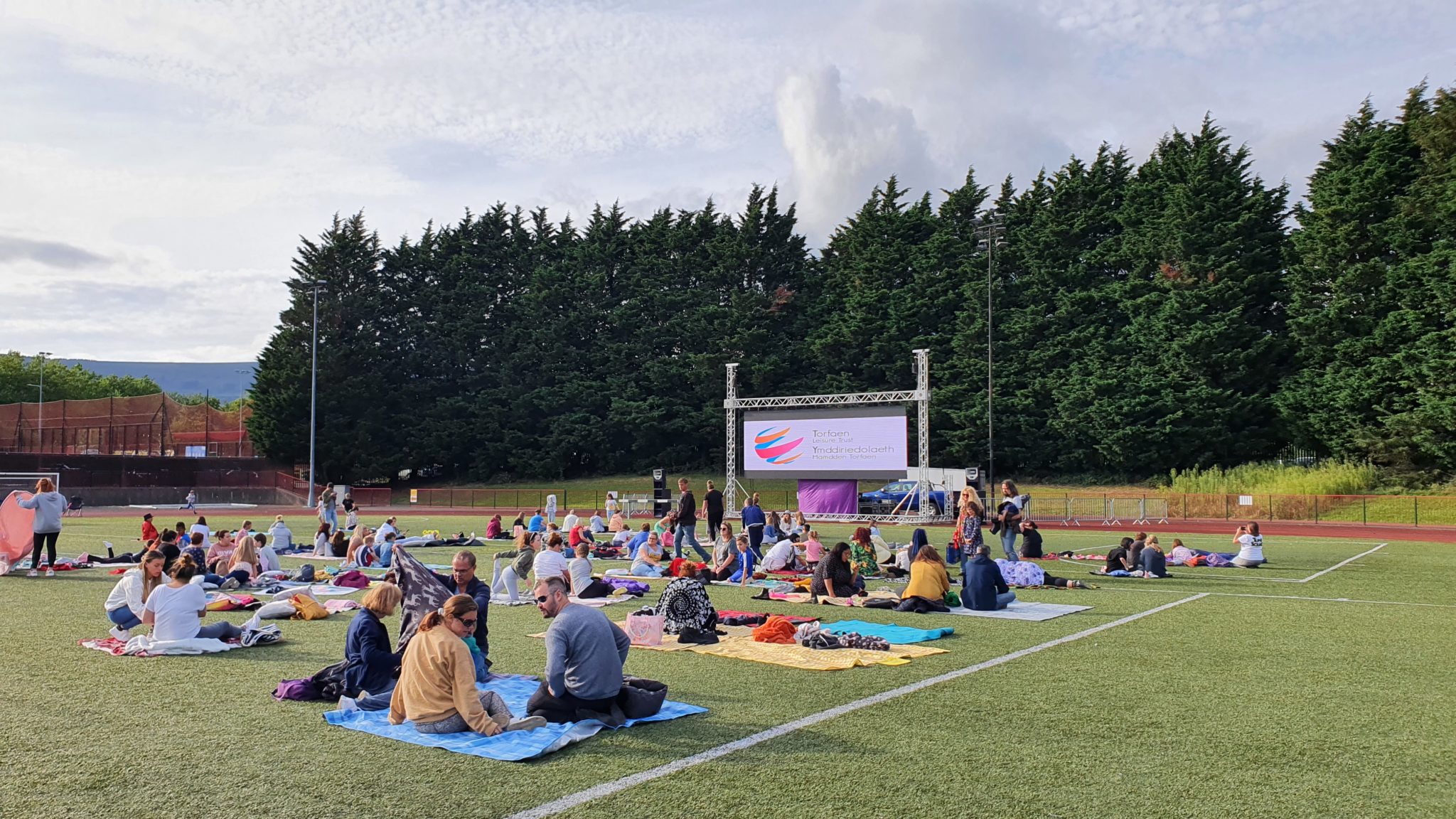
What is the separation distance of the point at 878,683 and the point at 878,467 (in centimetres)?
2776

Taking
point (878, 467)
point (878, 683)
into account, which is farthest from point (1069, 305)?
point (878, 683)

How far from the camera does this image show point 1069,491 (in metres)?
45.4

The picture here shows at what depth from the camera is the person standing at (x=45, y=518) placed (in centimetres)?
1733

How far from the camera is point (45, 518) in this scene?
17344mm

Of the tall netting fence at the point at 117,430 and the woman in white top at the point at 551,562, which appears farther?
the tall netting fence at the point at 117,430

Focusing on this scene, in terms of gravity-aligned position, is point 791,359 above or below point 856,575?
above

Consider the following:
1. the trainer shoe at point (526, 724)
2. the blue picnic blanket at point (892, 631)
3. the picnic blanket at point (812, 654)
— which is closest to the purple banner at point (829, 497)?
the blue picnic blanket at point (892, 631)

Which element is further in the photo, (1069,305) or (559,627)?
(1069,305)

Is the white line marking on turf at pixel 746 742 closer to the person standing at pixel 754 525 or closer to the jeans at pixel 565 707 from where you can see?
the jeans at pixel 565 707

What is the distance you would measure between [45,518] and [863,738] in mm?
16585

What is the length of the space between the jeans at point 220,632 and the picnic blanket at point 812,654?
4750mm

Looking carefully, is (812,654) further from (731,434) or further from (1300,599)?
(731,434)

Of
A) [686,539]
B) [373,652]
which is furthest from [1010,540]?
[373,652]

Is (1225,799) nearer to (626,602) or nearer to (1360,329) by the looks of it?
(626,602)
